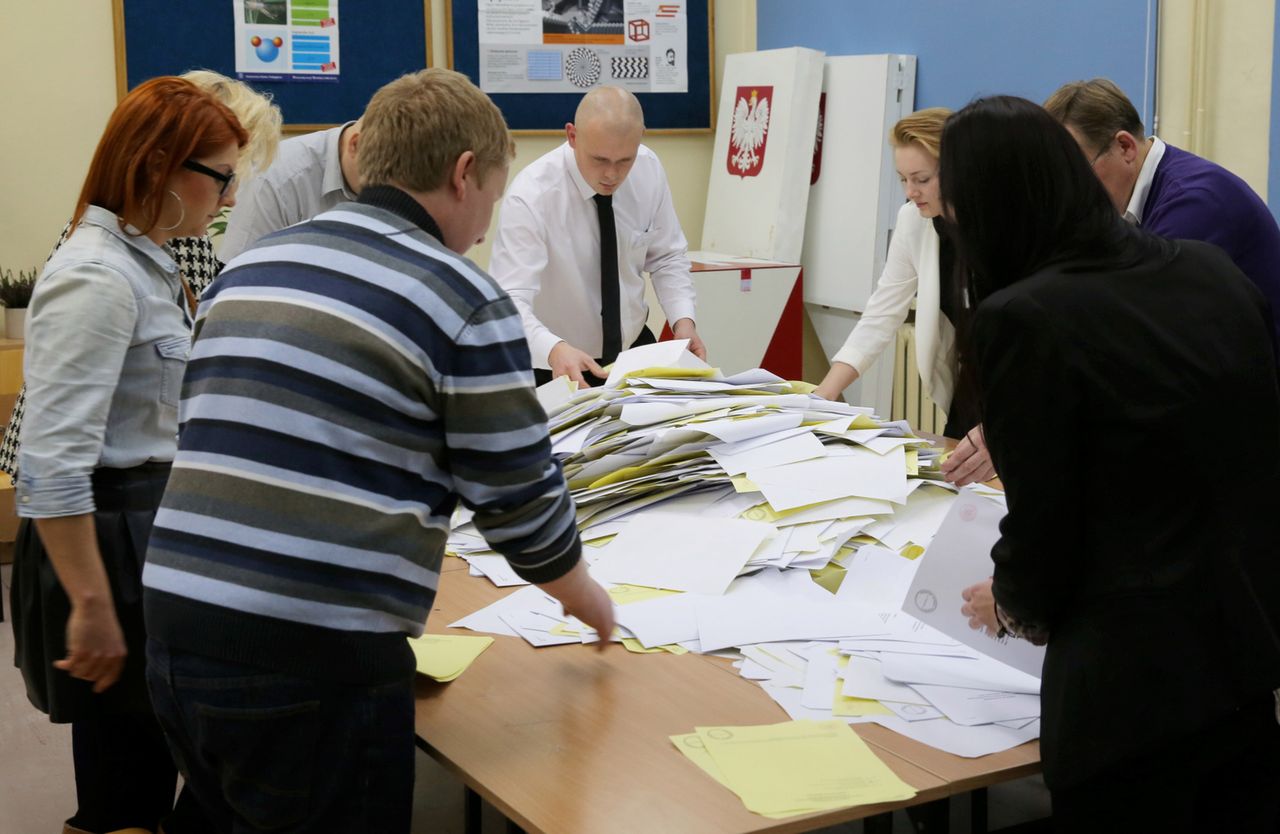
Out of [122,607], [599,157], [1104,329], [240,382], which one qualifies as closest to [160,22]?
[599,157]

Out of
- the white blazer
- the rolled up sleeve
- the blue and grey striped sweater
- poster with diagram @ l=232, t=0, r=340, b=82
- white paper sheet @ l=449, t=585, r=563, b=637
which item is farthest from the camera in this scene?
poster with diagram @ l=232, t=0, r=340, b=82

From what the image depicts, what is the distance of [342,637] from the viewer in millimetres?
1320

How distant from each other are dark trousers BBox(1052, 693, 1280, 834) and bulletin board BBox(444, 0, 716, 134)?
15.0ft

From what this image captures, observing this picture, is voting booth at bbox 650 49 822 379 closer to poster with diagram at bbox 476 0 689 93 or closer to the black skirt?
poster with diagram at bbox 476 0 689 93

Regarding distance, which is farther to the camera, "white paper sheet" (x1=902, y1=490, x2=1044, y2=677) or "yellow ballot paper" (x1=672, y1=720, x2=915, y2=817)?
"white paper sheet" (x1=902, y1=490, x2=1044, y2=677)

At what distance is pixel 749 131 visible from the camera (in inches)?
220

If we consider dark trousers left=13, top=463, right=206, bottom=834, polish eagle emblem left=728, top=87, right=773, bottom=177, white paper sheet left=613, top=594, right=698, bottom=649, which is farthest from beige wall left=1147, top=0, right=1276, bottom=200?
dark trousers left=13, top=463, right=206, bottom=834

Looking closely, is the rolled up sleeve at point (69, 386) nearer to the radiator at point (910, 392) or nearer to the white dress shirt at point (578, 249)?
the white dress shirt at point (578, 249)

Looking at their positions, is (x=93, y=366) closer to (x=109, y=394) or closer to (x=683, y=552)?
(x=109, y=394)

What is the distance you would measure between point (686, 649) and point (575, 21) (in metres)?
4.36

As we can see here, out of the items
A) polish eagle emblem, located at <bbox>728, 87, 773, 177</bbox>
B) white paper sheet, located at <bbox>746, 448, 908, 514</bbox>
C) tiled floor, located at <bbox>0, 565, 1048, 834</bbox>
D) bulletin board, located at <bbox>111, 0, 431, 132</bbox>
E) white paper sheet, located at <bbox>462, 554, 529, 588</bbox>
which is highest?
bulletin board, located at <bbox>111, 0, 431, 132</bbox>

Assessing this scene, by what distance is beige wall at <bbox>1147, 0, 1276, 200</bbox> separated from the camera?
361 cm

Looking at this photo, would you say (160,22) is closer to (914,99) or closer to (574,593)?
(914,99)

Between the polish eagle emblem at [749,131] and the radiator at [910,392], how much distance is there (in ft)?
3.37
